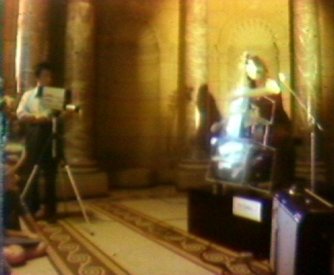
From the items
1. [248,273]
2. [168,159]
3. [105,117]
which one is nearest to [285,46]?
[168,159]

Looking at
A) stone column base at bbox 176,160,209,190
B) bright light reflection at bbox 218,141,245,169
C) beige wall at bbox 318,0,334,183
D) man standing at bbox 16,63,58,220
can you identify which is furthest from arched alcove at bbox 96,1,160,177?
bright light reflection at bbox 218,141,245,169

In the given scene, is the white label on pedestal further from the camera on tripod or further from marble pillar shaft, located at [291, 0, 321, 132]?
marble pillar shaft, located at [291, 0, 321, 132]

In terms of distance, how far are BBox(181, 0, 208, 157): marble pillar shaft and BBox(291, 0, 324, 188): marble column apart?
52.0 inches

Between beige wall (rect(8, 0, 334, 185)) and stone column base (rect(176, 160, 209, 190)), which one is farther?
beige wall (rect(8, 0, 334, 185))

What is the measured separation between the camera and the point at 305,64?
6582mm

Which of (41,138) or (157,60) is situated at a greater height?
(157,60)

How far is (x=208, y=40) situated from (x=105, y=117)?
199 centimetres

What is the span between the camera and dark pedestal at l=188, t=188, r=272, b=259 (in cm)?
352

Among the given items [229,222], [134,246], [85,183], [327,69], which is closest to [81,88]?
[85,183]

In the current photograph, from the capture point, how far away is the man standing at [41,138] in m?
4.75

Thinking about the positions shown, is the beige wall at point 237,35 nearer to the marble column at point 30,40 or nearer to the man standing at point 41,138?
the marble column at point 30,40

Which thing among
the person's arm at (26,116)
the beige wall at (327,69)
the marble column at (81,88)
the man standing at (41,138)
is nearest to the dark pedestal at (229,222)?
the man standing at (41,138)

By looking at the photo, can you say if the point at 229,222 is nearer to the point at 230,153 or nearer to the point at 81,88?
the point at 230,153

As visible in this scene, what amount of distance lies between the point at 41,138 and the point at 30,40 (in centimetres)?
199
